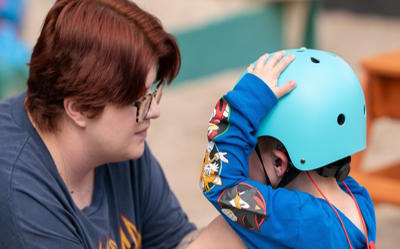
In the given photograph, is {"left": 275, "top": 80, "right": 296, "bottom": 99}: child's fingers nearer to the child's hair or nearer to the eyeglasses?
the child's hair

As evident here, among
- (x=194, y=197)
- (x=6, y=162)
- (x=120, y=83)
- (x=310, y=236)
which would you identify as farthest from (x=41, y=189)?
(x=194, y=197)

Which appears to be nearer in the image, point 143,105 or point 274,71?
point 274,71

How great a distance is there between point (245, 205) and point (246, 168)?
0.39 feet

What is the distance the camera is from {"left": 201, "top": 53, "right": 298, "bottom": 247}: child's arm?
1963 millimetres

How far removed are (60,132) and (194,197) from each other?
2943 mm

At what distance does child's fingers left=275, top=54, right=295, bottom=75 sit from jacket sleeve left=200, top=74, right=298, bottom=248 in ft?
0.23

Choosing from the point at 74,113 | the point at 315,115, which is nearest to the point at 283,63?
the point at 315,115

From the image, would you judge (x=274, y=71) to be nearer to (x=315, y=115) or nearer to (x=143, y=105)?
(x=315, y=115)

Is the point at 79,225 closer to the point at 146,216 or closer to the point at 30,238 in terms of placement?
the point at 30,238

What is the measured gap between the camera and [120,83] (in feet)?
7.16

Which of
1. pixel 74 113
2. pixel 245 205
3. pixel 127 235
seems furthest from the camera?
pixel 127 235

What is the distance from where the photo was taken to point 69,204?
232cm

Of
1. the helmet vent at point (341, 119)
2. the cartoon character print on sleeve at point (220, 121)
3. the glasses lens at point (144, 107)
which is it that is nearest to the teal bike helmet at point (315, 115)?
the helmet vent at point (341, 119)

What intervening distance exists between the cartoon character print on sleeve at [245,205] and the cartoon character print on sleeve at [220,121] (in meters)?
0.16
